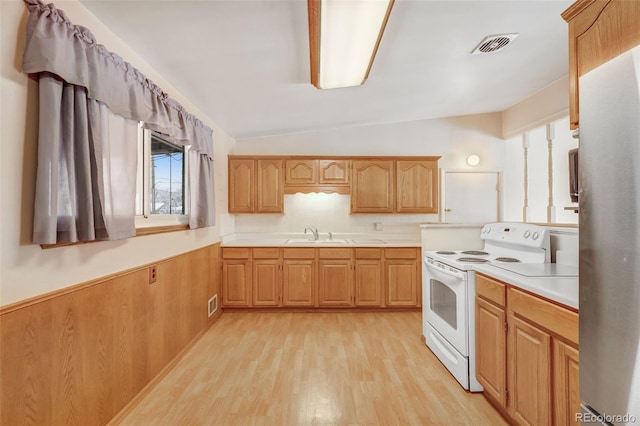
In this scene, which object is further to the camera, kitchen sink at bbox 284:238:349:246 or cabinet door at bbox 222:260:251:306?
kitchen sink at bbox 284:238:349:246

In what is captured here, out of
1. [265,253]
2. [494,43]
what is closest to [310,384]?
[265,253]

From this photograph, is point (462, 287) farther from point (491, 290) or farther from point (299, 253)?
point (299, 253)

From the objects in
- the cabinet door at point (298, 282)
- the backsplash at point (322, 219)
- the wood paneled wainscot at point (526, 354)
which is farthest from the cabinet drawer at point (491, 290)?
the backsplash at point (322, 219)

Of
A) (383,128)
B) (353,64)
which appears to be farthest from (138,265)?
(383,128)

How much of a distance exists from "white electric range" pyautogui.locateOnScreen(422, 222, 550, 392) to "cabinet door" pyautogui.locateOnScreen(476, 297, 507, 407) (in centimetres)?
7

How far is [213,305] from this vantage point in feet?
10.6

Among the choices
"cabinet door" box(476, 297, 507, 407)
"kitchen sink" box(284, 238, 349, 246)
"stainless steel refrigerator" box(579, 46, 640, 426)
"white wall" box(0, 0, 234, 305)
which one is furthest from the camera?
"kitchen sink" box(284, 238, 349, 246)

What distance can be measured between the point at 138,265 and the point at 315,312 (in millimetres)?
2227

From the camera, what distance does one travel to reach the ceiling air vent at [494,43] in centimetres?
203

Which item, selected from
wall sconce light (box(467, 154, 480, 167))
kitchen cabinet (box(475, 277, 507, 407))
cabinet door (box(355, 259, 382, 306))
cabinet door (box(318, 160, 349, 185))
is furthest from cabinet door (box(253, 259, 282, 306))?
wall sconce light (box(467, 154, 480, 167))

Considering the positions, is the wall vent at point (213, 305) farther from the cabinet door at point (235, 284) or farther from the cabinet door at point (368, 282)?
the cabinet door at point (368, 282)

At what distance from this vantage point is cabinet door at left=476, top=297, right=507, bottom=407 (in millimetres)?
1669

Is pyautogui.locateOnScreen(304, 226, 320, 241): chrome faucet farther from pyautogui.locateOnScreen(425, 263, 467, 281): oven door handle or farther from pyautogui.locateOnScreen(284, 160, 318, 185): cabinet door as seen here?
pyautogui.locateOnScreen(425, 263, 467, 281): oven door handle

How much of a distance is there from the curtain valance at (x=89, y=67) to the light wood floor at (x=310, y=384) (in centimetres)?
186
